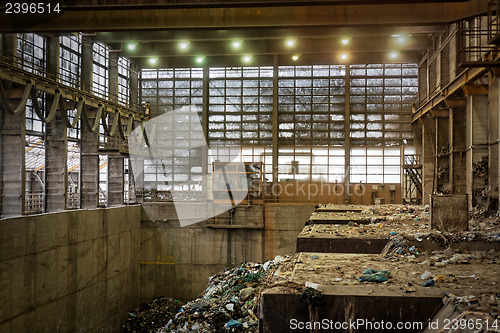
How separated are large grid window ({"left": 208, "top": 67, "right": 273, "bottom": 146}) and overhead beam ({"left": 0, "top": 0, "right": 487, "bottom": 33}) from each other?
13149 millimetres

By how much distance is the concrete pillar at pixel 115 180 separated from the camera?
2145cm

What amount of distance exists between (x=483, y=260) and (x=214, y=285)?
700 cm

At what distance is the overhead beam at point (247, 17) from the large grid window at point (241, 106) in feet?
43.1

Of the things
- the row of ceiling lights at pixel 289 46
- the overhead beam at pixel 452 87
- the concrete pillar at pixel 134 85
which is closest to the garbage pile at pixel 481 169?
the overhead beam at pixel 452 87

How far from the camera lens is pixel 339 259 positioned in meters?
6.16

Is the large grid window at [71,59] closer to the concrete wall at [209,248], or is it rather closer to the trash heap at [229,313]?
the concrete wall at [209,248]

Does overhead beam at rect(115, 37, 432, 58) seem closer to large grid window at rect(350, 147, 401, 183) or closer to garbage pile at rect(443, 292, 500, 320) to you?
large grid window at rect(350, 147, 401, 183)

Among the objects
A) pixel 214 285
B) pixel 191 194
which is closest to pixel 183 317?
pixel 214 285

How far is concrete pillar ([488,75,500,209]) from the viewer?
1152cm

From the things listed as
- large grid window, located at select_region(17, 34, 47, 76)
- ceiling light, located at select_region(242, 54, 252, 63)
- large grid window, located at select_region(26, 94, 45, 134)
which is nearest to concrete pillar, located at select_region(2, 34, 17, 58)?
large grid window, located at select_region(17, 34, 47, 76)

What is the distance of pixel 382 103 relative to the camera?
2320 centimetres

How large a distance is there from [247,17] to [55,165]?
423 inches

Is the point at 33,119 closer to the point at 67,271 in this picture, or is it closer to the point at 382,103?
the point at 67,271

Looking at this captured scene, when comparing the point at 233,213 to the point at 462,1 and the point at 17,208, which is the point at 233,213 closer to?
the point at 17,208
